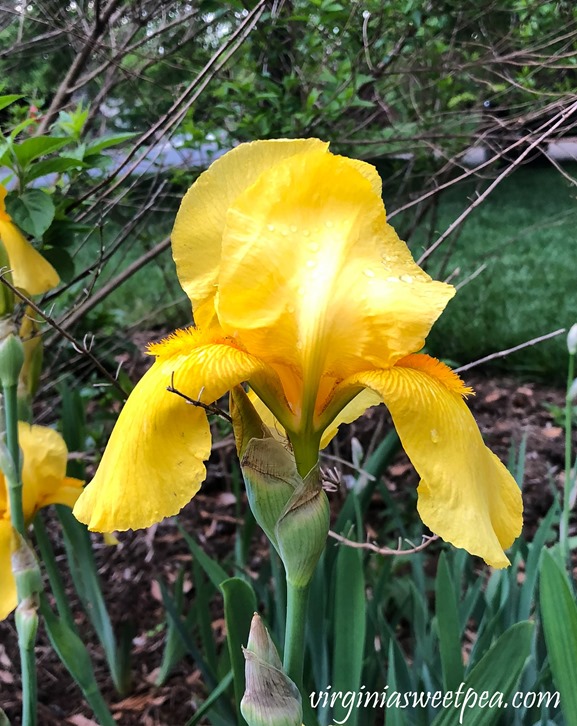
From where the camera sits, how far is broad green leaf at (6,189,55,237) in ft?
3.13

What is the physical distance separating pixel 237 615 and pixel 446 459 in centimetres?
38

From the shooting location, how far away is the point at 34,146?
0.94m

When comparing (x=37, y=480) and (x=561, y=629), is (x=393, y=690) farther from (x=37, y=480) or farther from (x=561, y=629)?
(x=37, y=480)

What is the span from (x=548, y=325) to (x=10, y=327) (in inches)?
118

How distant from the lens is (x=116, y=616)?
159cm

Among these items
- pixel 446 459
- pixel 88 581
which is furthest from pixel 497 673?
pixel 88 581

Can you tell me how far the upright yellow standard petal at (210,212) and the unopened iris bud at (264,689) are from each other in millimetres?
302

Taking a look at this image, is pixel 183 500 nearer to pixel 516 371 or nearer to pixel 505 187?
pixel 516 371

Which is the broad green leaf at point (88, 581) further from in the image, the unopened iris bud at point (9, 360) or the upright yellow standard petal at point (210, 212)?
the upright yellow standard petal at point (210, 212)

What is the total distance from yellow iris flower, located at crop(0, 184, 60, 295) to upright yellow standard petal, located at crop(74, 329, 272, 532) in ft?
1.25

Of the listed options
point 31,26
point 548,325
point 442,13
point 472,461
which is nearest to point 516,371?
point 548,325

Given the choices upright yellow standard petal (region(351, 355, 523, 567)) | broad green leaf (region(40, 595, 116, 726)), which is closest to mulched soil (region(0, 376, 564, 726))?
broad green leaf (region(40, 595, 116, 726))

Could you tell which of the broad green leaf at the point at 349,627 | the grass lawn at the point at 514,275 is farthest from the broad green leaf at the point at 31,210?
the grass lawn at the point at 514,275

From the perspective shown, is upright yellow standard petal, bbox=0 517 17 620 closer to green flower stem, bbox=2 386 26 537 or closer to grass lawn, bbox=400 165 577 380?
green flower stem, bbox=2 386 26 537
